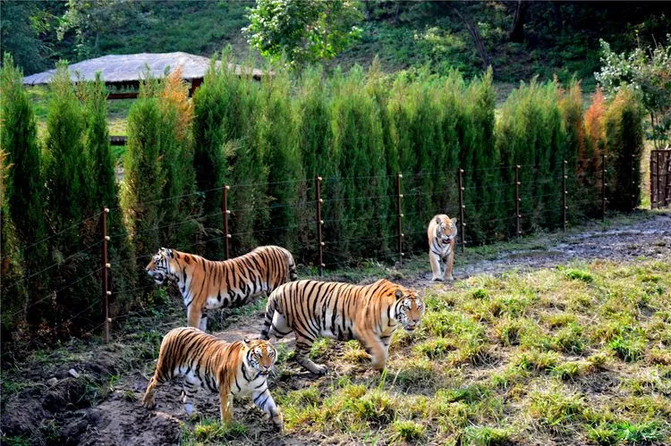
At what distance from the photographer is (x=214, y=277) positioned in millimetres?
8469

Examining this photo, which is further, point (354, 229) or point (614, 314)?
point (354, 229)

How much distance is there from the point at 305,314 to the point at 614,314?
3.31m

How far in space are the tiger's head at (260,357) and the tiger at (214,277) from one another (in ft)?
7.69

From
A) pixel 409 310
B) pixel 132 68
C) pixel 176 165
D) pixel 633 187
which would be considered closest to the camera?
pixel 409 310

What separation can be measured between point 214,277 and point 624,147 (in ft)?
44.4

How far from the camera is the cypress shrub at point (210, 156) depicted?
10.2 m

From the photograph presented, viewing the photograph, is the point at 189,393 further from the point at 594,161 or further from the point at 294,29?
the point at 294,29

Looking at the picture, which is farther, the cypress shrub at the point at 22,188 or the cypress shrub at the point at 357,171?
the cypress shrub at the point at 357,171

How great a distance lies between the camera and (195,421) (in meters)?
6.43

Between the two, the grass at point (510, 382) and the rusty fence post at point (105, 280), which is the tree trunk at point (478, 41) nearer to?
the grass at point (510, 382)

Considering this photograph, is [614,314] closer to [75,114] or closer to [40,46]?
[75,114]

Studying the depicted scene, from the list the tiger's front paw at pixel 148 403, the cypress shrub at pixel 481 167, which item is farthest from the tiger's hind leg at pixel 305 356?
the cypress shrub at pixel 481 167

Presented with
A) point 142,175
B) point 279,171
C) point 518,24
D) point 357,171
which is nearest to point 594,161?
point 357,171

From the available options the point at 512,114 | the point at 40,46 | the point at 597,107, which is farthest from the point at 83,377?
the point at 40,46
